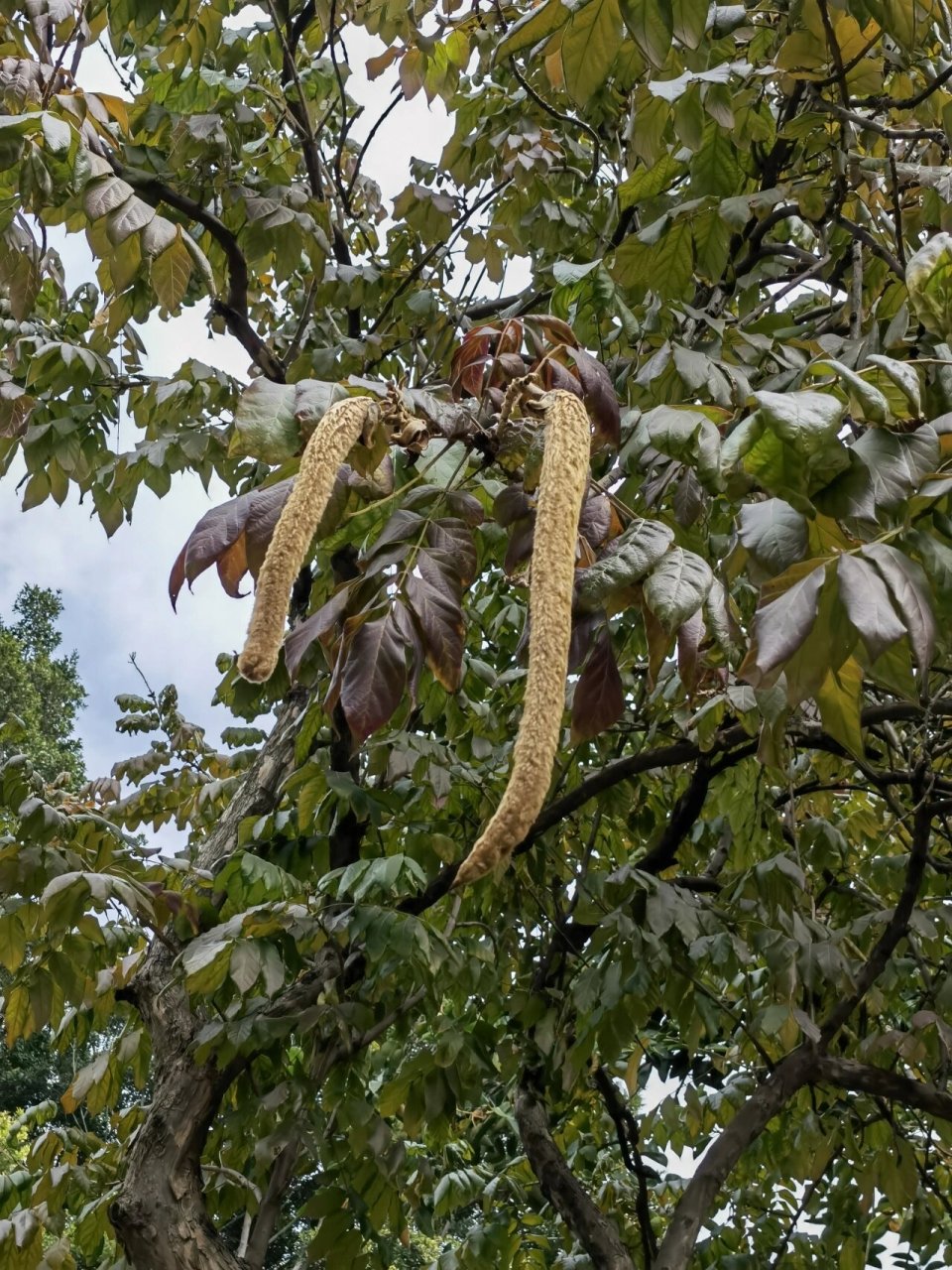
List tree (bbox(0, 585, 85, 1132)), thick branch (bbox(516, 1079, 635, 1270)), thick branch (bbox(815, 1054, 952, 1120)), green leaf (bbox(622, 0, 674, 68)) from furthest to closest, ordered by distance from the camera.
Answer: tree (bbox(0, 585, 85, 1132))
thick branch (bbox(516, 1079, 635, 1270))
thick branch (bbox(815, 1054, 952, 1120))
green leaf (bbox(622, 0, 674, 68))

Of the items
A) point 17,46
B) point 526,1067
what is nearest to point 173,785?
point 526,1067

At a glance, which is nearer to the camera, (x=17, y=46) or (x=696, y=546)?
(x=696, y=546)

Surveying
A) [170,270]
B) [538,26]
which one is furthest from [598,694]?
[170,270]

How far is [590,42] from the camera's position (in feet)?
4.77

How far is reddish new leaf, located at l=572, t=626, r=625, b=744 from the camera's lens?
4.19 feet

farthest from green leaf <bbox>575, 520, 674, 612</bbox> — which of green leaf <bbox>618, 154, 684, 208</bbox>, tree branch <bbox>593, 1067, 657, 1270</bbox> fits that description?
tree branch <bbox>593, 1067, 657, 1270</bbox>

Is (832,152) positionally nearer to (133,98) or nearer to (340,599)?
(340,599)

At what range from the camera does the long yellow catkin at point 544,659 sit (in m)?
0.63

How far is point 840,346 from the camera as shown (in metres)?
1.92

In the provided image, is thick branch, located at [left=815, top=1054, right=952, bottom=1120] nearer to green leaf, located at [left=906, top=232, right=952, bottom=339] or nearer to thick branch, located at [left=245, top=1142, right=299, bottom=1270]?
thick branch, located at [left=245, top=1142, right=299, bottom=1270]

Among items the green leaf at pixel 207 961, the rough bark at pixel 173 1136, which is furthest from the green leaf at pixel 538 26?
the rough bark at pixel 173 1136

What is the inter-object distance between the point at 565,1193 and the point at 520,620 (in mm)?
1340

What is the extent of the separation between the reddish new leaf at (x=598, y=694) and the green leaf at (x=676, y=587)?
10 cm

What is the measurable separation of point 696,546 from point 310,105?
2610 mm
